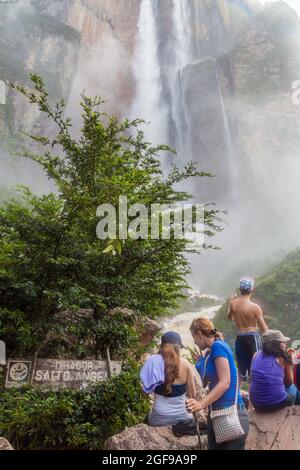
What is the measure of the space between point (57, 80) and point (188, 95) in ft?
51.9

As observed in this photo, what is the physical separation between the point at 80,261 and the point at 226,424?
2.41m

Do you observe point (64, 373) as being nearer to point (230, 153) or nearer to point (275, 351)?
point (275, 351)

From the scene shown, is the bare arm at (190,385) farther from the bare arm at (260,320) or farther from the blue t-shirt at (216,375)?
the bare arm at (260,320)

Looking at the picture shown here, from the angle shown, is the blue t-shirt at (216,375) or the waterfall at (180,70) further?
the waterfall at (180,70)

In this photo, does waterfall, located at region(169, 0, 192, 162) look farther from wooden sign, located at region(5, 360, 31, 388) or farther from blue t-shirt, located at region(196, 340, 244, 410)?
blue t-shirt, located at region(196, 340, 244, 410)

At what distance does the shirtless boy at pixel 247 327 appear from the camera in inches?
170

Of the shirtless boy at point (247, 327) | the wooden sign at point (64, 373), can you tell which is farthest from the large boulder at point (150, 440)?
the shirtless boy at point (247, 327)

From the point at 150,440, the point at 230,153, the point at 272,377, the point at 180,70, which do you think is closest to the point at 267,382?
the point at 272,377

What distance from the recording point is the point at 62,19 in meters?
33.0

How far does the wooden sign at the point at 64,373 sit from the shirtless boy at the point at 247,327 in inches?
69.5

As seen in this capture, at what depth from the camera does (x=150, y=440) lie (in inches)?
119

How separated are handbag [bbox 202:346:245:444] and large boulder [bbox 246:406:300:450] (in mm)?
845
